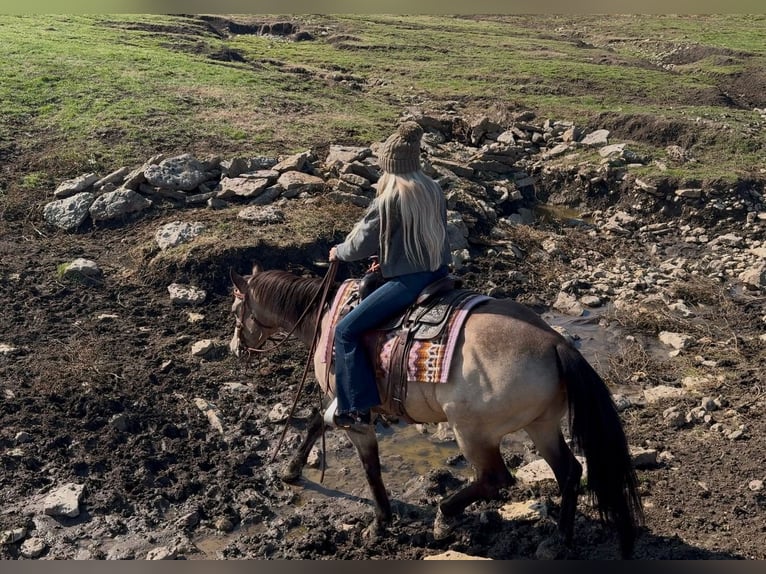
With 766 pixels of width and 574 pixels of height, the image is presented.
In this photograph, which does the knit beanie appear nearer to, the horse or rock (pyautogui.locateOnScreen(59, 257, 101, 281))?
the horse

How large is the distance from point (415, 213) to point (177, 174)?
23.8ft

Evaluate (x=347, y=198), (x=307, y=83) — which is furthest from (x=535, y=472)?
(x=307, y=83)

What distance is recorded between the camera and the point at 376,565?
7.11 feet

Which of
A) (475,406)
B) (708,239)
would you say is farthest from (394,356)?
(708,239)

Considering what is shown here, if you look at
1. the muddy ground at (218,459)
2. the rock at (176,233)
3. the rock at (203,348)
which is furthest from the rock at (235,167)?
the rock at (203,348)

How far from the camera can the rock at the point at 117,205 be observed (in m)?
10.9

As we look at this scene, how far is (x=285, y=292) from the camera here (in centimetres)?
608

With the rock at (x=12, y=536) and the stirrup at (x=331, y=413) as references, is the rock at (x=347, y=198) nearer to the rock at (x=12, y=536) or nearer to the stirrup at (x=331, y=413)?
the stirrup at (x=331, y=413)

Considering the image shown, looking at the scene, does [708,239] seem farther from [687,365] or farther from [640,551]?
[640,551]

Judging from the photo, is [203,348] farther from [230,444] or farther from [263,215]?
[263,215]

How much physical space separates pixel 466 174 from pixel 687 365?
19.4 ft

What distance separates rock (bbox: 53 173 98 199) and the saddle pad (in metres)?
7.71

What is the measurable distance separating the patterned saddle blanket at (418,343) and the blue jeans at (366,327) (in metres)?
0.06

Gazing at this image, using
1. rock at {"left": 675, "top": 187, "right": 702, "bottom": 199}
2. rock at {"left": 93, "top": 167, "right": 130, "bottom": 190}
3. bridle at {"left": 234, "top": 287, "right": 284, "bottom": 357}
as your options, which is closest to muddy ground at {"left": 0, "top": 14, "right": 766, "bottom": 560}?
bridle at {"left": 234, "top": 287, "right": 284, "bottom": 357}
